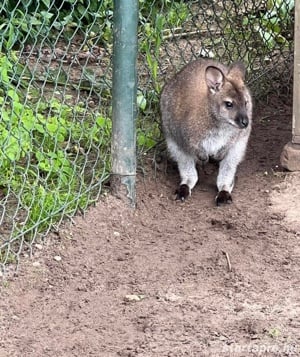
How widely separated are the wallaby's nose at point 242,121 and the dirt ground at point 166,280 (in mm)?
427

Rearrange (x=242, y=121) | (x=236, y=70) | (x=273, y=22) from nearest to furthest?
(x=242, y=121) < (x=236, y=70) < (x=273, y=22)

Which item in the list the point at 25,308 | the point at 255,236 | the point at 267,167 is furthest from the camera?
the point at 267,167

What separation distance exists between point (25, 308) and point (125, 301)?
1.52ft

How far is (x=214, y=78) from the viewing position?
5.36m

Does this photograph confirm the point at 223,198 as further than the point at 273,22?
No

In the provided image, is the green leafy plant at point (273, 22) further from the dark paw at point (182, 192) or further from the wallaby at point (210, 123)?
the dark paw at point (182, 192)

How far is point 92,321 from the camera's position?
402 cm

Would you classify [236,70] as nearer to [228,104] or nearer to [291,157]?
[228,104]

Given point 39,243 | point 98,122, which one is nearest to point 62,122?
point 98,122

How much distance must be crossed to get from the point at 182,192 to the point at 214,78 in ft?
2.29

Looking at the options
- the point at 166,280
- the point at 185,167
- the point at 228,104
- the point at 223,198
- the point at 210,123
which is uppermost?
the point at 228,104

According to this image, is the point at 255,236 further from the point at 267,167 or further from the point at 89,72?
the point at 89,72

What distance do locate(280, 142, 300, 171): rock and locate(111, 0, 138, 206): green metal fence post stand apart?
988mm

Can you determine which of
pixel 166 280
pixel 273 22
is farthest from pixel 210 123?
pixel 273 22
